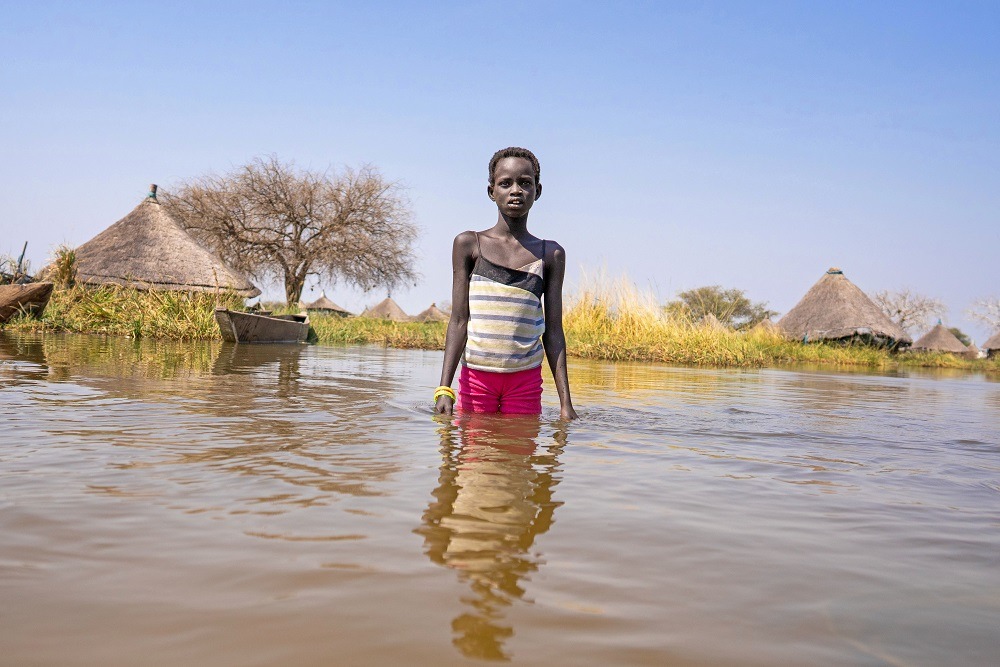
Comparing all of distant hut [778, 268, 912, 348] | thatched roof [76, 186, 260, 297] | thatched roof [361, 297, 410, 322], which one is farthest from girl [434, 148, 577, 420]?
thatched roof [361, 297, 410, 322]

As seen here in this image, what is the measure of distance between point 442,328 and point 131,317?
8.16m

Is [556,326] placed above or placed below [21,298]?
below

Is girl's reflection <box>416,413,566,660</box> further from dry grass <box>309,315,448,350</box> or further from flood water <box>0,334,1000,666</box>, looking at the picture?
dry grass <box>309,315,448,350</box>

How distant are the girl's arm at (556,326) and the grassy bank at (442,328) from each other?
32.8 ft

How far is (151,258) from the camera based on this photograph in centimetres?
1973

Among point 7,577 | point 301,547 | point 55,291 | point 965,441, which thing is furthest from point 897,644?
point 55,291

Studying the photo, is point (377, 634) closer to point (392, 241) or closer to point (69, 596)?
point (69, 596)

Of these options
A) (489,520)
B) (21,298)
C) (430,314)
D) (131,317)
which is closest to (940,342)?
(430,314)

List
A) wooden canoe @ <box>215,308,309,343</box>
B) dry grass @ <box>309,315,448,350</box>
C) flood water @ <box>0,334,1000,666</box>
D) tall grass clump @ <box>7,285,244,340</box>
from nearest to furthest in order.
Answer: flood water @ <box>0,334,1000,666</box> < wooden canoe @ <box>215,308,309,343</box> < tall grass clump @ <box>7,285,244,340</box> < dry grass @ <box>309,315,448,350</box>

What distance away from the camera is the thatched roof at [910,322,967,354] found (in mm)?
41000

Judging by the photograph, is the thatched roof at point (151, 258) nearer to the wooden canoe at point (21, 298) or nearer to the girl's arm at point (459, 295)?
the wooden canoe at point (21, 298)

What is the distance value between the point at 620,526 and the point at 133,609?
100 cm

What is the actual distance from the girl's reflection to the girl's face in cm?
128

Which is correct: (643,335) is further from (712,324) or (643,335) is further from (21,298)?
(21,298)
